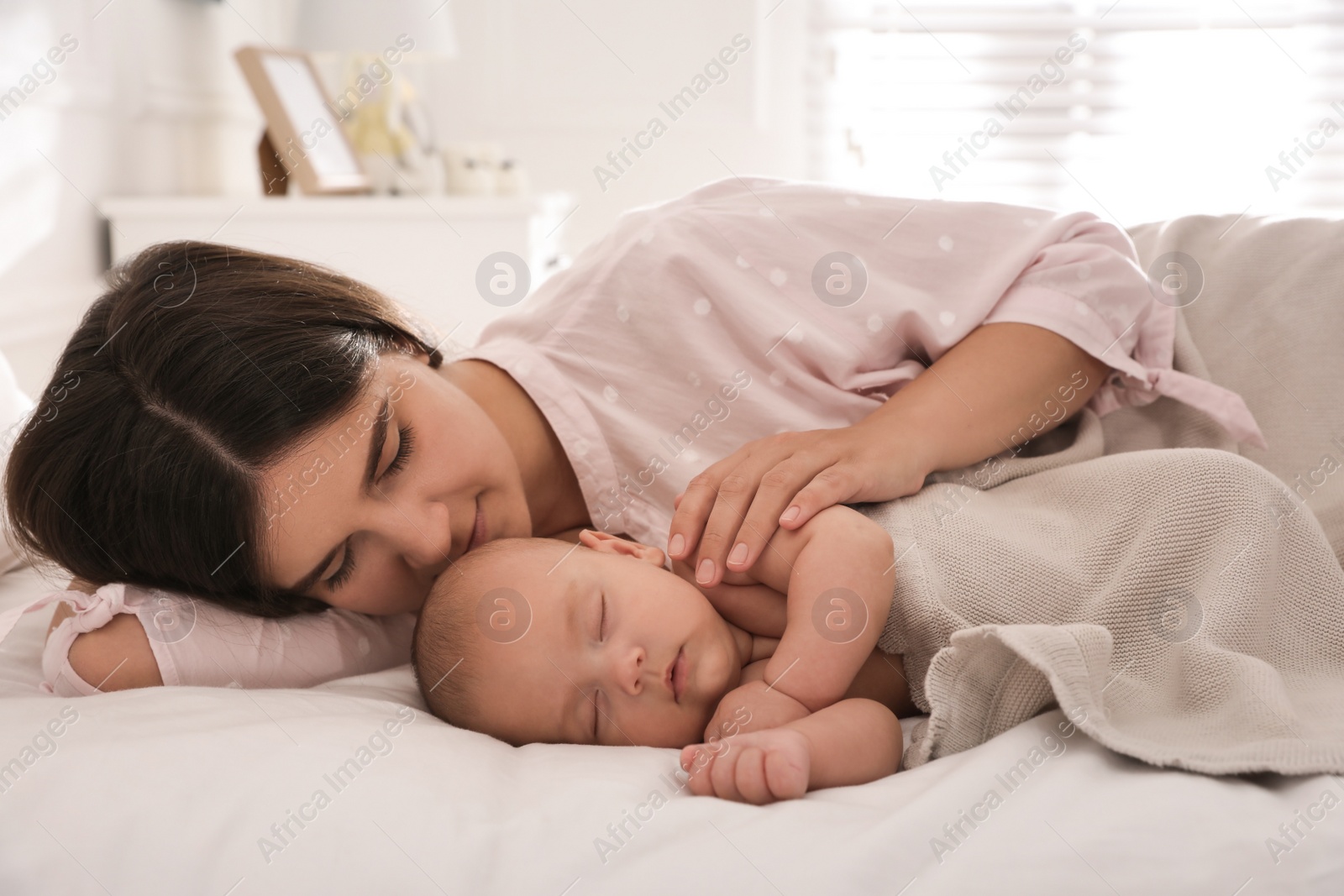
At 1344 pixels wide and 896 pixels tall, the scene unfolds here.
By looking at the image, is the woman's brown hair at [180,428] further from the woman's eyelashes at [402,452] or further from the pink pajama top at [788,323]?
the pink pajama top at [788,323]

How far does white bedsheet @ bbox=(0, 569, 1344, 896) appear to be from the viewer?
0.62 m

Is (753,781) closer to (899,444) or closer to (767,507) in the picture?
(767,507)

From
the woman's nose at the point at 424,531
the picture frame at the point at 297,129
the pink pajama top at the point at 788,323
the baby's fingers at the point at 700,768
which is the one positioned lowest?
the baby's fingers at the point at 700,768

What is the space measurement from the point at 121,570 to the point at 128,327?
0.23 metres

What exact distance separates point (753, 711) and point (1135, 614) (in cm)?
32

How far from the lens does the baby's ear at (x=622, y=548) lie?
39.2 inches

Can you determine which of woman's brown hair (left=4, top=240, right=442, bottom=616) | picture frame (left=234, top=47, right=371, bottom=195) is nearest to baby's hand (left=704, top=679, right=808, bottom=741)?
woman's brown hair (left=4, top=240, right=442, bottom=616)

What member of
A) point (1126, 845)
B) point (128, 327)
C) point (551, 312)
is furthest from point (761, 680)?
point (128, 327)

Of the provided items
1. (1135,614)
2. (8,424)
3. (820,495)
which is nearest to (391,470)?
(820,495)

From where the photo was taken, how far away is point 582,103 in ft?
10.8

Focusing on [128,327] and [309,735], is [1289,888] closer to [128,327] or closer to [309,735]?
[309,735]

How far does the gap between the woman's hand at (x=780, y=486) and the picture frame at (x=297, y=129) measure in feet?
5.32

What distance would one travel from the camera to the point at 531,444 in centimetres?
119

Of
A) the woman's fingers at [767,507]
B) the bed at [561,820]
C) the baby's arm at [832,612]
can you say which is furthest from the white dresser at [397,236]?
the bed at [561,820]
